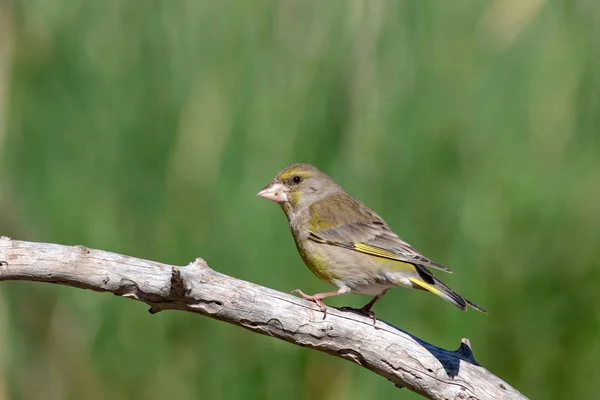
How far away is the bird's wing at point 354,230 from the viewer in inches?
123

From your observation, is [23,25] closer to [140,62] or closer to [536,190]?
[140,62]

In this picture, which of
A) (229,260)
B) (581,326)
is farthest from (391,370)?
(581,326)

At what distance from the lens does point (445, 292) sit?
9.37ft

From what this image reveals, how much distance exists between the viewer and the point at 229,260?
10.7 feet

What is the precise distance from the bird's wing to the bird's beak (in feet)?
0.44

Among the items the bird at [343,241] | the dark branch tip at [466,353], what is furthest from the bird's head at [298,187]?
the dark branch tip at [466,353]

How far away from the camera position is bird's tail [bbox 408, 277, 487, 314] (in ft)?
9.14

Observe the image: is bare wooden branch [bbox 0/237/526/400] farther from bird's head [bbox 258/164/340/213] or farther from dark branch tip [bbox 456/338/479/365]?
bird's head [bbox 258/164/340/213]

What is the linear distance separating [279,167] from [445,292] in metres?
0.90

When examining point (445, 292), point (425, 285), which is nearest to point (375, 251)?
point (425, 285)

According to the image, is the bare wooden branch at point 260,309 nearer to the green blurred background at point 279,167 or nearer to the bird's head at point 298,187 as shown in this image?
the green blurred background at point 279,167

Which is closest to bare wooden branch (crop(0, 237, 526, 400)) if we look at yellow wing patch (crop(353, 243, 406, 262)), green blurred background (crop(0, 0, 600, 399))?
yellow wing patch (crop(353, 243, 406, 262))

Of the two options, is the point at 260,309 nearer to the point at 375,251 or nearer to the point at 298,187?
the point at 375,251

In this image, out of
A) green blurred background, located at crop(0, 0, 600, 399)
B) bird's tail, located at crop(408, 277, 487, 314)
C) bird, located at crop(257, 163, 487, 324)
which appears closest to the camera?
bird's tail, located at crop(408, 277, 487, 314)
